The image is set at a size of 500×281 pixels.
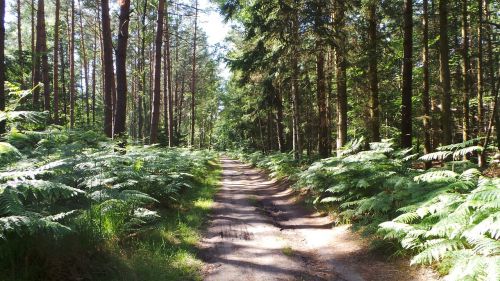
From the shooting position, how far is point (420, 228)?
200 inches

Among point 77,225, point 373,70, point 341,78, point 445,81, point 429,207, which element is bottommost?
point 77,225

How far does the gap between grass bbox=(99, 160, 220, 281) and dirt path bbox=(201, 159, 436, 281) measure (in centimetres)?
26

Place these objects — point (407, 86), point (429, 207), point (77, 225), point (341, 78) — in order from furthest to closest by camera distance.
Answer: point (341, 78)
point (407, 86)
point (429, 207)
point (77, 225)

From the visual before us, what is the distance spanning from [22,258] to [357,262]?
188 inches

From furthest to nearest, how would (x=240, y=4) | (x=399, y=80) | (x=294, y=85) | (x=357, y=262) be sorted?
(x=399, y=80), (x=240, y=4), (x=294, y=85), (x=357, y=262)

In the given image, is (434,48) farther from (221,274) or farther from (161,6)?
(221,274)

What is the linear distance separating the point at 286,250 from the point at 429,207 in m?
2.73

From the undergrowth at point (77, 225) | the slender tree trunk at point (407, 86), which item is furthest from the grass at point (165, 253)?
the slender tree trunk at point (407, 86)

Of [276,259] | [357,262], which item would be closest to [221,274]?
[276,259]

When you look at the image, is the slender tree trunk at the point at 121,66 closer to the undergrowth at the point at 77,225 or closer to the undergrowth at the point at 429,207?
the undergrowth at the point at 77,225

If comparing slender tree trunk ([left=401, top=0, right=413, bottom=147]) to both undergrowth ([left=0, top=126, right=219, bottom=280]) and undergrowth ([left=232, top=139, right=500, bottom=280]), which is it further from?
undergrowth ([left=0, top=126, right=219, bottom=280])

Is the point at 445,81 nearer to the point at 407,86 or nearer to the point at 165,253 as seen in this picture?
the point at 407,86

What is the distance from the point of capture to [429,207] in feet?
16.5

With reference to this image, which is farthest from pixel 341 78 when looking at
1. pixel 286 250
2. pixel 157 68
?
pixel 286 250
